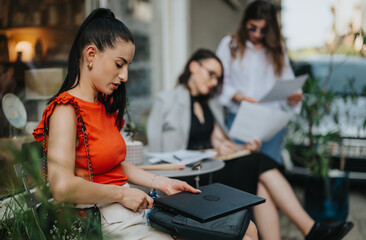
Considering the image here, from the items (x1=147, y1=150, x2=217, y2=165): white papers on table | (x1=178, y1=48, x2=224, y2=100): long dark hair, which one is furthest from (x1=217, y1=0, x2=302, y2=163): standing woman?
(x1=147, y1=150, x2=217, y2=165): white papers on table

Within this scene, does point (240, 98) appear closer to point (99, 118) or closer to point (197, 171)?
→ point (197, 171)

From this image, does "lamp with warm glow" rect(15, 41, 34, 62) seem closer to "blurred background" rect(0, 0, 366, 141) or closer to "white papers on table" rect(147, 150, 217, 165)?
"blurred background" rect(0, 0, 366, 141)

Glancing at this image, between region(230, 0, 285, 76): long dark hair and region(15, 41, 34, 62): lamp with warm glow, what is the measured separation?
1574mm

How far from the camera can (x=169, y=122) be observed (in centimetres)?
262

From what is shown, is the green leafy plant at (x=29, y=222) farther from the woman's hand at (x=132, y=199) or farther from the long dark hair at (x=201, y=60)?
the long dark hair at (x=201, y=60)

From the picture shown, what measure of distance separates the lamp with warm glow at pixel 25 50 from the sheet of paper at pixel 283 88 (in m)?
1.59

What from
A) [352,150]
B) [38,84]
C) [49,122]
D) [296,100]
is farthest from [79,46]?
[352,150]

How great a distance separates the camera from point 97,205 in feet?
4.63

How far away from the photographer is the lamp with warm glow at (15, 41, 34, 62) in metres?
1.99

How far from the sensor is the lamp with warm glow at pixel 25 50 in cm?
199

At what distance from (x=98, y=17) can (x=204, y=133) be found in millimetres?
1516

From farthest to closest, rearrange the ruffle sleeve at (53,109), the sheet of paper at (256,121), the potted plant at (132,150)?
1. the sheet of paper at (256,121)
2. the potted plant at (132,150)
3. the ruffle sleeve at (53,109)

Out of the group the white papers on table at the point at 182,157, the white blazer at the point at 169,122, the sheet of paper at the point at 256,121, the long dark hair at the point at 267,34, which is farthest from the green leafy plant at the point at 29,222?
the long dark hair at the point at 267,34

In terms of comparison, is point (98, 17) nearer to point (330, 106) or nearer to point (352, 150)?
point (330, 106)
